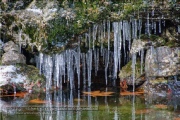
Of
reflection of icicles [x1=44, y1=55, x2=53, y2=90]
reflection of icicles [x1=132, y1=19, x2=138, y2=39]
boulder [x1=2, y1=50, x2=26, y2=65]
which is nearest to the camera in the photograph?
reflection of icicles [x1=132, y1=19, x2=138, y2=39]

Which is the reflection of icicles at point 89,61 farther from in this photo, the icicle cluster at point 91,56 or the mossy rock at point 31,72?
the mossy rock at point 31,72

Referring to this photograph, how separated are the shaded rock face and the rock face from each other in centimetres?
419

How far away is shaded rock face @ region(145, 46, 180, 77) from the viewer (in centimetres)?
1206

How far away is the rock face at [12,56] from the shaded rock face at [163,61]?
4.19 m

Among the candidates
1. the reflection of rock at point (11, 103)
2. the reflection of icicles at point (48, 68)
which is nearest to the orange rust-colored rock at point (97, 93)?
the reflection of icicles at point (48, 68)

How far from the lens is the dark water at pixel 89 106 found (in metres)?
9.15

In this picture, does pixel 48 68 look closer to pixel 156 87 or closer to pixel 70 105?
pixel 70 105

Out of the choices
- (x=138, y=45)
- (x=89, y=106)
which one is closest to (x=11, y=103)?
(x=89, y=106)

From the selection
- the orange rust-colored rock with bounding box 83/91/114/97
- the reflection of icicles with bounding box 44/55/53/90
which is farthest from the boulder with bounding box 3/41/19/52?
the orange rust-colored rock with bounding box 83/91/114/97

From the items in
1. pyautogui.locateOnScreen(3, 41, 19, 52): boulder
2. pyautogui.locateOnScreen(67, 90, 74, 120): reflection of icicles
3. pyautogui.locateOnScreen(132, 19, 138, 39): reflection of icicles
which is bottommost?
pyautogui.locateOnScreen(67, 90, 74, 120): reflection of icicles

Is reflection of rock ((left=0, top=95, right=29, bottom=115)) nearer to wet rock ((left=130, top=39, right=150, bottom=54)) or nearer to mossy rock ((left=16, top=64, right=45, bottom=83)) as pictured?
mossy rock ((left=16, top=64, right=45, bottom=83))

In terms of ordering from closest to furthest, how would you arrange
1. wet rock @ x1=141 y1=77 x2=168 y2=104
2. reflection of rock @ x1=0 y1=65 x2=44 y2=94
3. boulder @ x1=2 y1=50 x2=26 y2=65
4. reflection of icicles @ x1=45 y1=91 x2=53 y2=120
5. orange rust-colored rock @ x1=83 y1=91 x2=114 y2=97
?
1. reflection of icicles @ x1=45 y1=91 x2=53 y2=120
2. wet rock @ x1=141 y1=77 x2=168 y2=104
3. orange rust-colored rock @ x1=83 y1=91 x2=114 y2=97
4. reflection of rock @ x1=0 y1=65 x2=44 y2=94
5. boulder @ x1=2 y1=50 x2=26 y2=65

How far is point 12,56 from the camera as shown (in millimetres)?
12734

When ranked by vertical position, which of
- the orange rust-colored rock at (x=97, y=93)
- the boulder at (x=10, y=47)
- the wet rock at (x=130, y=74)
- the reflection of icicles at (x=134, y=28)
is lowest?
the orange rust-colored rock at (x=97, y=93)
